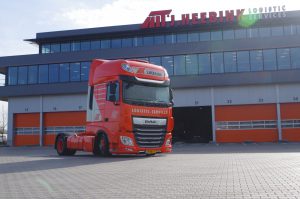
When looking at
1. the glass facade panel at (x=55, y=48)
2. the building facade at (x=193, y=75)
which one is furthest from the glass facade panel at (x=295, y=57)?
the glass facade panel at (x=55, y=48)

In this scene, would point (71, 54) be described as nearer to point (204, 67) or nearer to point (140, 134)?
point (204, 67)

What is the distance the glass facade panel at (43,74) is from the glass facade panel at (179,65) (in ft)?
44.0

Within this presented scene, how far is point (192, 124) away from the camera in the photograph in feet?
135

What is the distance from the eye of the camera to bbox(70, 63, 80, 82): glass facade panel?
41.1 meters

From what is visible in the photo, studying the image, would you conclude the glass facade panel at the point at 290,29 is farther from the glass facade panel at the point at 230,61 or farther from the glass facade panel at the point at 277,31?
the glass facade panel at the point at 230,61

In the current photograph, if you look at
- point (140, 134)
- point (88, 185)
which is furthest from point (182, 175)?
point (140, 134)

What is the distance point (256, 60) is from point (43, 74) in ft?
69.9

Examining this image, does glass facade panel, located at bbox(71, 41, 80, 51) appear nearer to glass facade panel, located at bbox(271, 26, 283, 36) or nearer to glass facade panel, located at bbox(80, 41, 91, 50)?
glass facade panel, located at bbox(80, 41, 91, 50)

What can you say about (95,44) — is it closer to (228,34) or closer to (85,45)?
(85,45)

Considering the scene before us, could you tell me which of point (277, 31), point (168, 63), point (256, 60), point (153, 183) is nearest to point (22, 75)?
point (168, 63)

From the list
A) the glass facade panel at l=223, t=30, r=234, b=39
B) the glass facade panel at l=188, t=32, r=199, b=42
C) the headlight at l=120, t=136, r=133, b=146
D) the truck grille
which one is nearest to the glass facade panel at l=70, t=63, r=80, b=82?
the glass facade panel at l=188, t=32, r=199, b=42

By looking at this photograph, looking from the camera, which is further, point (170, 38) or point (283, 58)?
point (170, 38)

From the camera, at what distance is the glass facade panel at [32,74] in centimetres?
4206

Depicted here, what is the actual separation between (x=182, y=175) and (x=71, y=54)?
1289 inches
